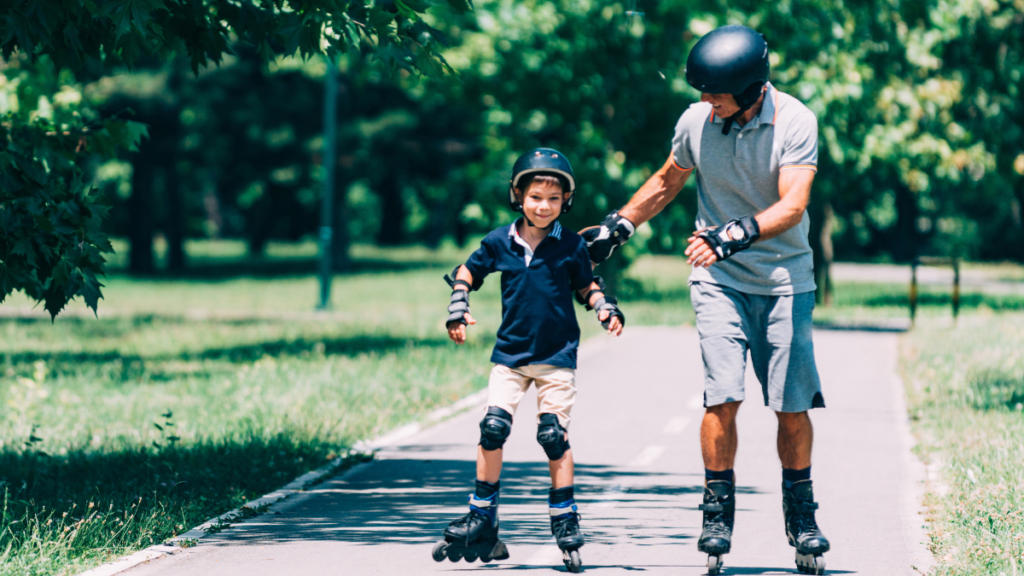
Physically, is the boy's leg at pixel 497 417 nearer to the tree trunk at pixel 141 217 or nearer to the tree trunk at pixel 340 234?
the tree trunk at pixel 340 234

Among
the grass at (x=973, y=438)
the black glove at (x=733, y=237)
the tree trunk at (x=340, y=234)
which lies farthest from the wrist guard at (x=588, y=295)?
the tree trunk at (x=340, y=234)

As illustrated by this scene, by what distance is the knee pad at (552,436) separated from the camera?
16.1 ft

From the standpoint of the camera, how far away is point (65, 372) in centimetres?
1310

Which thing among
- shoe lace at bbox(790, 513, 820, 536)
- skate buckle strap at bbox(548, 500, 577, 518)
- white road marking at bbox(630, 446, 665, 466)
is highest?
skate buckle strap at bbox(548, 500, 577, 518)

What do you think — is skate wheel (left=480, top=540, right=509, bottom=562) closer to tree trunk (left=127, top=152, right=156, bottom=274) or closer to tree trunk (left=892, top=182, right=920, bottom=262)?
tree trunk (left=127, top=152, right=156, bottom=274)

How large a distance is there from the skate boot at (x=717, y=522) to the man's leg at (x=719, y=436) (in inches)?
3.1

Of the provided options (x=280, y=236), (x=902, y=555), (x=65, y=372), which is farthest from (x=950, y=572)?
(x=280, y=236)

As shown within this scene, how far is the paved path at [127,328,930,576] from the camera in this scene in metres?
5.27

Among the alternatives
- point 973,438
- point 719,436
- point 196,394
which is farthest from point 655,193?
point 196,394

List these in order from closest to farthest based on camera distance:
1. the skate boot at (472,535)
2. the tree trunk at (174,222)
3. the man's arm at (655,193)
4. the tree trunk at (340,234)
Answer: the skate boot at (472,535) < the man's arm at (655,193) < the tree trunk at (340,234) < the tree trunk at (174,222)

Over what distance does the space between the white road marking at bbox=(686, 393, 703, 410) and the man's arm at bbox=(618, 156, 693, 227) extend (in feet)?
17.5

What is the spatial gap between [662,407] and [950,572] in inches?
219

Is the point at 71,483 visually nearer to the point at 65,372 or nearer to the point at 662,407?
the point at 662,407

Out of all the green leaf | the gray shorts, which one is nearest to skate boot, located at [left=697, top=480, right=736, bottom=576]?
the gray shorts
